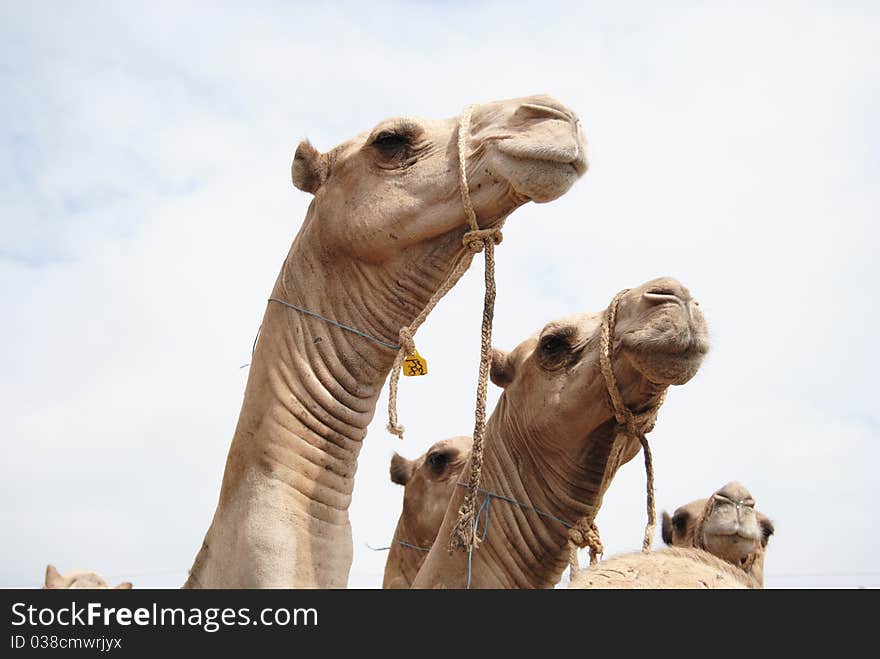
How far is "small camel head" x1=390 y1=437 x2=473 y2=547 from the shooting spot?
388 inches

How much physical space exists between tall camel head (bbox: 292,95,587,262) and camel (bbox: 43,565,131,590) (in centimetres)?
228

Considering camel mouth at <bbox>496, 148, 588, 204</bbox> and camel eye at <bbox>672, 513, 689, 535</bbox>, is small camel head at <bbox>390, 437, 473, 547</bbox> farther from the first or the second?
camel mouth at <bbox>496, 148, 588, 204</bbox>

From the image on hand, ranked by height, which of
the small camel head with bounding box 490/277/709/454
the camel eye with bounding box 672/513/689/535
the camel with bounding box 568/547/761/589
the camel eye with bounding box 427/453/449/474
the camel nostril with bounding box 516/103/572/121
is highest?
the camel eye with bounding box 427/453/449/474

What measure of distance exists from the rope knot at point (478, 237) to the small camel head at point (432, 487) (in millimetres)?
3939

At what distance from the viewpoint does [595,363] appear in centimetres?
727

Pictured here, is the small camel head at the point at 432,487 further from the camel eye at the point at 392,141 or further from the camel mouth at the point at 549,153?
the camel mouth at the point at 549,153

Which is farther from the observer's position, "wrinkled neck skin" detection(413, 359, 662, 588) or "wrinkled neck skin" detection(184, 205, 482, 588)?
"wrinkled neck skin" detection(413, 359, 662, 588)

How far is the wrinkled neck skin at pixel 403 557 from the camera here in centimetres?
1002

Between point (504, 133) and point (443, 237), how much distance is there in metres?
0.61

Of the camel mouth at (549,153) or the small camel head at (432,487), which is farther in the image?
the small camel head at (432,487)

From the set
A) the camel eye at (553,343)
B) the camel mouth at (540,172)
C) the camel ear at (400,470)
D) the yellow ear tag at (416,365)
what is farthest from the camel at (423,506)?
the camel mouth at (540,172)

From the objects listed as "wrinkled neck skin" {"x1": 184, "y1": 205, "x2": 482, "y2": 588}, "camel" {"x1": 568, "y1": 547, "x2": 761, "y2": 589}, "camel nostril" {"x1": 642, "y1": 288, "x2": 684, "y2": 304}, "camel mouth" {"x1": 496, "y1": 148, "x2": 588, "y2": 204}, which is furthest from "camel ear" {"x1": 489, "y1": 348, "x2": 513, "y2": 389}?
"camel" {"x1": 568, "y1": 547, "x2": 761, "y2": 589}

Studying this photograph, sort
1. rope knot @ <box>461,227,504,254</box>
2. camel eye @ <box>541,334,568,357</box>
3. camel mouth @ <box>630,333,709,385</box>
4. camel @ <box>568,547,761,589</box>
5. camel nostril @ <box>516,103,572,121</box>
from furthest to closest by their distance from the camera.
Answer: camel eye @ <box>541,334,568,357</box>, camel mouth @ <box>630,333,709,385</box>, rope knot @ <box>461,227,504,254</box>, camel nostril @ <box>516,103,572,121</box>, camel @ <box>568,547,761,589</box>
